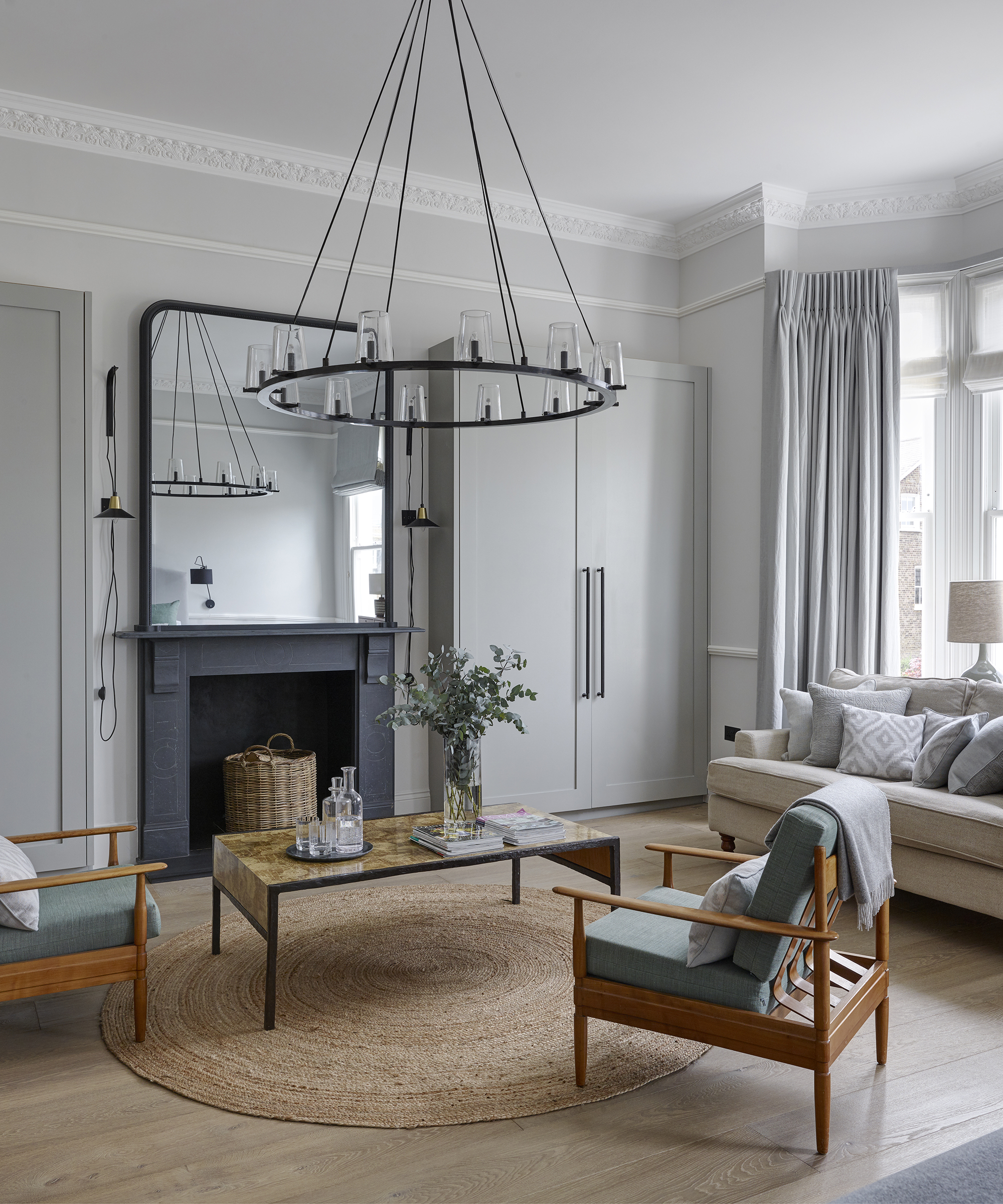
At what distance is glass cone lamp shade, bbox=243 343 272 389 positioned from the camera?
2.87m

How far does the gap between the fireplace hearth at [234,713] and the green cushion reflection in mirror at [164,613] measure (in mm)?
41

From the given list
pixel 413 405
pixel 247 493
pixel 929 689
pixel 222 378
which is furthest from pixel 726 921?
pixel 222 378

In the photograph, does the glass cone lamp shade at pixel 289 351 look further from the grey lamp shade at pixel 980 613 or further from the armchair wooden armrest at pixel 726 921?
the grey lamp shade at pixel 980 613

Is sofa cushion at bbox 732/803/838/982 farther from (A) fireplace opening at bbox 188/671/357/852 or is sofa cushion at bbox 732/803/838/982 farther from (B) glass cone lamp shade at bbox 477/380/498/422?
(A) fireplace opening at bbox 188/671/357/852

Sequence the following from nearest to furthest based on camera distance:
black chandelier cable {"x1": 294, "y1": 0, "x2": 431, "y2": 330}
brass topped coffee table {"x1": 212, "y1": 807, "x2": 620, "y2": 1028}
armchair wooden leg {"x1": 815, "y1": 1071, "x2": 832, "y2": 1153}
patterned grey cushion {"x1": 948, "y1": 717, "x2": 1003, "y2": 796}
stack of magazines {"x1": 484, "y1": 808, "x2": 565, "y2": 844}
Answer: armchair wooden leg {"x1": 815, "y1": 1071, "x2": 832, "y2": 1153}, brass topped coffee table {"x1": 212, "y1": 807, "x2": 620, "y2": 1028}, stack of magazines {"x1": 484, "y1": 808, "x2": 565, "y2": 844}, black chandelier cable {"x1": 294, "y1": 0, "x2": 431, "y2": 330}, patterned grey cushion {"x1": 948, "y1": 717, "x2": 1003, "y2": 796}

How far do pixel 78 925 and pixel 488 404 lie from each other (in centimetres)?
202

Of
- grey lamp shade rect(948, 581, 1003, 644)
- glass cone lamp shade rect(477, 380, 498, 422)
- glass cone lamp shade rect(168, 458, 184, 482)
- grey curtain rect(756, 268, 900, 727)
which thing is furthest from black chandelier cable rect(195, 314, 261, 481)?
grey lamp shade rect(948, 581, 1003, 644)

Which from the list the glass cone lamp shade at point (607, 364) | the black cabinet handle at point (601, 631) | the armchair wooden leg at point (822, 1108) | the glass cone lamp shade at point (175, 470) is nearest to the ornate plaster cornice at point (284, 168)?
the glass cone lamp shade at point (175, 470)

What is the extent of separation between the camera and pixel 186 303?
4512 millimetres

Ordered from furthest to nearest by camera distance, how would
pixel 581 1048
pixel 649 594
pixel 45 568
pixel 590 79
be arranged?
1. pixel 649 594
2. pixel 45 568
3. pixel 590 79
4. pixel 581 1048

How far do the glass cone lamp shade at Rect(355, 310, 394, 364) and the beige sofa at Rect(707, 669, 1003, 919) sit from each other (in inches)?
102

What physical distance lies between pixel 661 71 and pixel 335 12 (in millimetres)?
1333

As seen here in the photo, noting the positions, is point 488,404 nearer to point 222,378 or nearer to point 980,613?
point 222,378

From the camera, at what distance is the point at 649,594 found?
554cm
